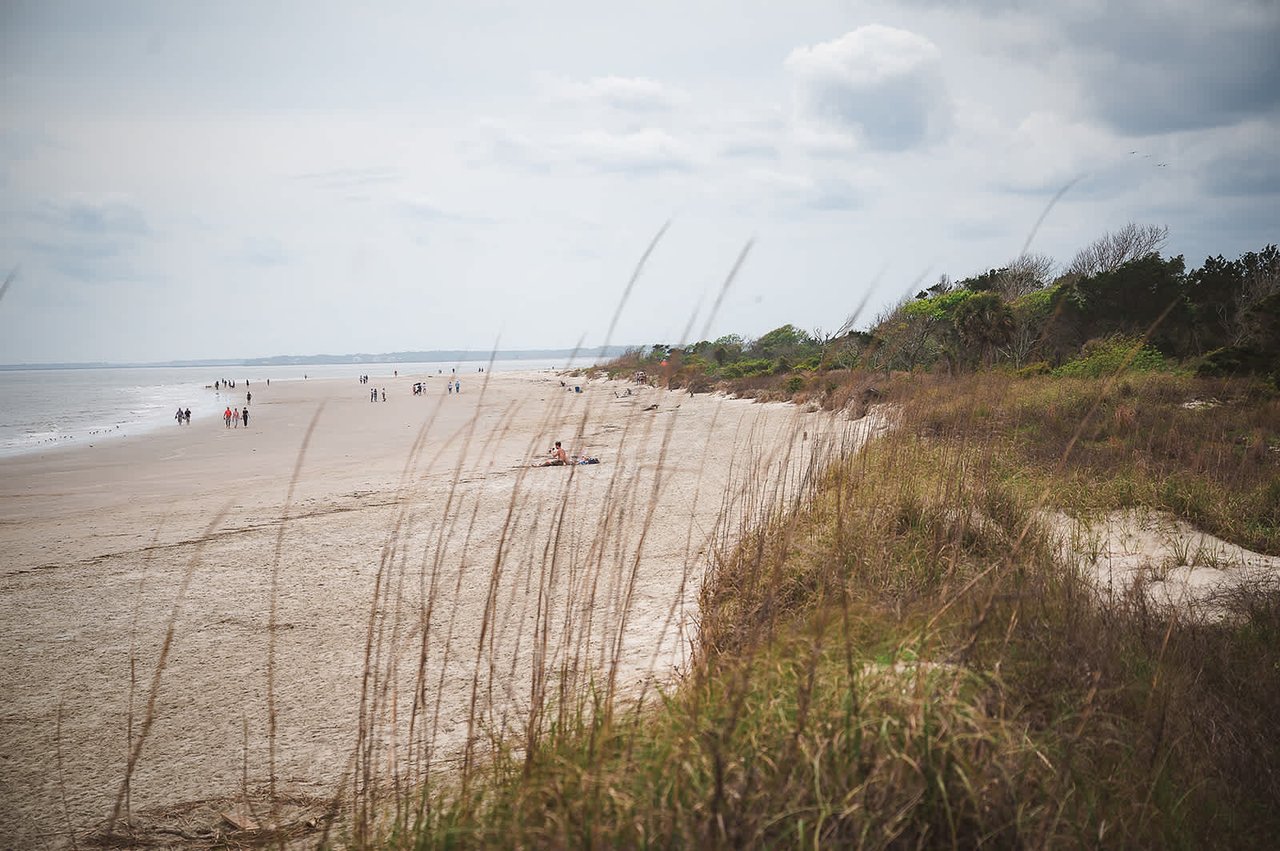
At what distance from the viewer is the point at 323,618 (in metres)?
7.00

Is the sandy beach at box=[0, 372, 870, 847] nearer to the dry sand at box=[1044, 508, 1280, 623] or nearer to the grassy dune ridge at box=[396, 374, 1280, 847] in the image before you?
the grassy dune ridge at box=[396, 374, 1280, 847]

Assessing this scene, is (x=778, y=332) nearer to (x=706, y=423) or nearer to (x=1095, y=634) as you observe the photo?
(x=706, y=423)

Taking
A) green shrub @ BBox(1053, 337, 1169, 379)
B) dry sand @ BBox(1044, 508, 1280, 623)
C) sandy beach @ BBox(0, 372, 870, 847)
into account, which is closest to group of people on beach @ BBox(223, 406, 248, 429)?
sandy beach @ BBox(0, 372, 870, 847)

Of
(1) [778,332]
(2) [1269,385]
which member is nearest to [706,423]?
(2) [1269,385]

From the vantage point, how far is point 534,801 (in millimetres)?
2195

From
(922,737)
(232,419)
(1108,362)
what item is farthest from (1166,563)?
(232,419)

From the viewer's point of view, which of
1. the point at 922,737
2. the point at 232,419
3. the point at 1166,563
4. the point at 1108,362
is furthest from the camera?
the point at 232,419

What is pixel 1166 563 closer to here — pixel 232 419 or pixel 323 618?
pixel 323 618

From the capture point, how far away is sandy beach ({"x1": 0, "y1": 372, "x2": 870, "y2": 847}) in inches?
142

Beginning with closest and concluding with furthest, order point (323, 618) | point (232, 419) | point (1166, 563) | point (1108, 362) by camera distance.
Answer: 1. point (1166, 563)
2. point (323, 618)
3. point (1108, 362)
4. point (232, 419)

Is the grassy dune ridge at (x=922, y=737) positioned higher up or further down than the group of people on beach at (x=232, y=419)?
higher up

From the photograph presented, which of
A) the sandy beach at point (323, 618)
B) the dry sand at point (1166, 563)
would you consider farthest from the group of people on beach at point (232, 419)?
the dry sand at point (1166, 563)

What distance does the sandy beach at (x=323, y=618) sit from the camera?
3.60 metres

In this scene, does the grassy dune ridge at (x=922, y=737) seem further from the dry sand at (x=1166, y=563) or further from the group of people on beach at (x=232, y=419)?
the group of people on beach at (x=232, y=419)
